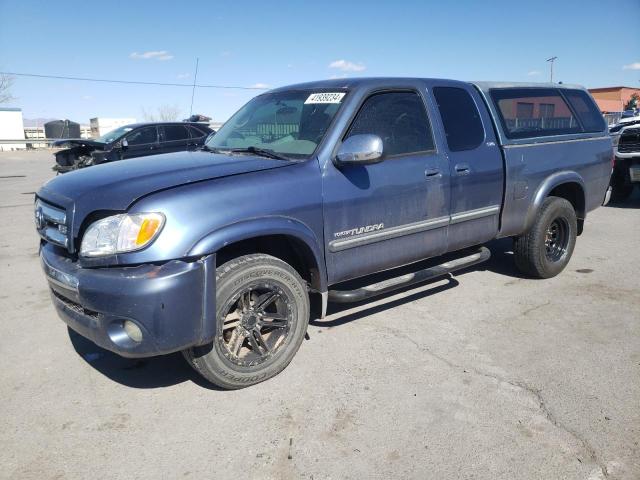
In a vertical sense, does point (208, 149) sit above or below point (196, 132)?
below

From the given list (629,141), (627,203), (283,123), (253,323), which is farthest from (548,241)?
(627,203)

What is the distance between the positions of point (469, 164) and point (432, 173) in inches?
18.7

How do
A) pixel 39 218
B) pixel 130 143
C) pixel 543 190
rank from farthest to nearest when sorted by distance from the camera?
pixel 130 143
pixel 543 190
pixel 39 218

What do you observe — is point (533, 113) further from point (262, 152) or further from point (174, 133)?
point (174, 133)

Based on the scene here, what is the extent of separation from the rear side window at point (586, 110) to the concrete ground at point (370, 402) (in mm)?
1947

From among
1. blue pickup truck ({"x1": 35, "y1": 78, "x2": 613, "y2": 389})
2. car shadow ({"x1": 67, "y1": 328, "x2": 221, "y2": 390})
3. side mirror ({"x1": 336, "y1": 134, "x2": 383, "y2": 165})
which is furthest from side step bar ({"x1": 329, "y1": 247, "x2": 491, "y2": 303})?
car shadow ({"x1": 67, "y1": 328, "x2": 221, "y2": 390})

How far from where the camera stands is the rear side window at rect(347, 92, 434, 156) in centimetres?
363

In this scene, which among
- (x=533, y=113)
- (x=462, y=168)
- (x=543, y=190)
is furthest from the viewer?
(x=533, y=113)

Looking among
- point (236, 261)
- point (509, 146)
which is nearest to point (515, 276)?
point (509, 146)

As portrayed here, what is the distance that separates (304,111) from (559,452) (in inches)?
108

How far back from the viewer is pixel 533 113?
496 centimetres

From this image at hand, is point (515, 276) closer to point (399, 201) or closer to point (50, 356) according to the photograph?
point (399, 201)

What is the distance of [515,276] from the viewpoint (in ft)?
17.4

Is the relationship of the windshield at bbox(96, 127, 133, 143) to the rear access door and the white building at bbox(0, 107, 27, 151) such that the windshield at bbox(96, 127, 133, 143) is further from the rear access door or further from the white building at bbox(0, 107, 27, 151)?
the white building at bbox(0, 107, 27, 151)
